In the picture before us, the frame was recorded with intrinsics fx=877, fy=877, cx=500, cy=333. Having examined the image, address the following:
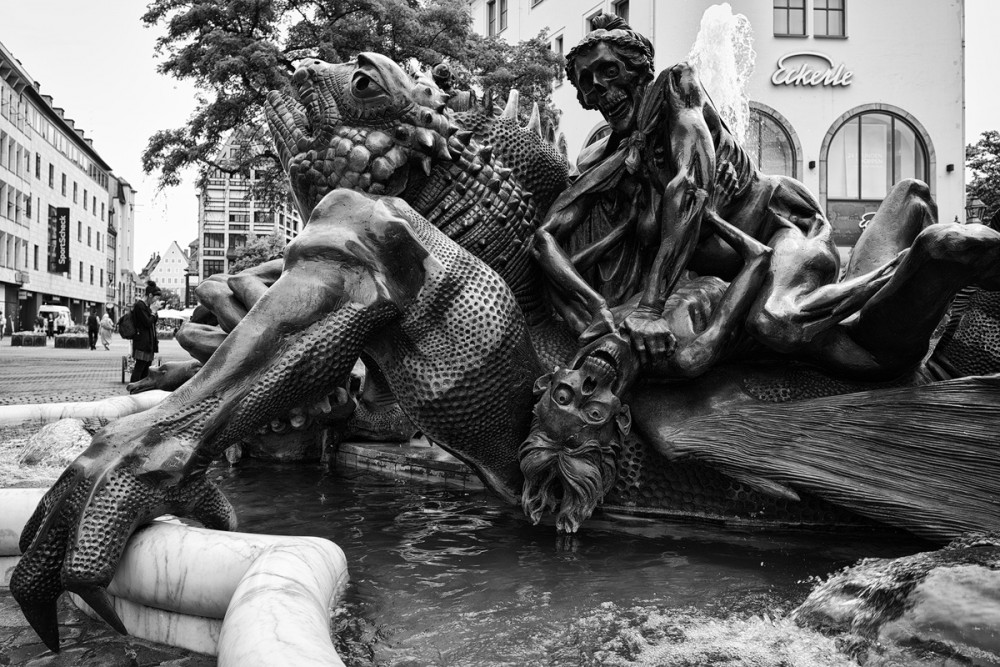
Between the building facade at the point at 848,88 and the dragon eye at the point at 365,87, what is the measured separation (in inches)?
993

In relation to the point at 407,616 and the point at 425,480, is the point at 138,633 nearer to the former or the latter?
the point at 407,616

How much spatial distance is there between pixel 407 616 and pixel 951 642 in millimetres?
1172

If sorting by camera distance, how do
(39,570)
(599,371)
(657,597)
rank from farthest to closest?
(599,371)
(657,597)
(39,570)

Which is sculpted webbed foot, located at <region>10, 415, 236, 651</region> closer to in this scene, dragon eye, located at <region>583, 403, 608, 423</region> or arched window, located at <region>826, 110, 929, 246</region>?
dragon eye, located at <region>583, 403, 608, 423</region>

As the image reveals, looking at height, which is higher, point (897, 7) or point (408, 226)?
point (897, 7)

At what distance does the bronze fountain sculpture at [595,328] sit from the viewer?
2.46 metres

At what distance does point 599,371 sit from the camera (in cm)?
276

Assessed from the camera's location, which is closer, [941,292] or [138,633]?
[138,633]

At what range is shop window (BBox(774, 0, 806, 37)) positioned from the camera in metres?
28.0

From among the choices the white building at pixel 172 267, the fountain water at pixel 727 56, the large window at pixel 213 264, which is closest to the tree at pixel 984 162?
the fountain water at pixel 727 56

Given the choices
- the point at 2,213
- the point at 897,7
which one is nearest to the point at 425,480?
the point at 897,7

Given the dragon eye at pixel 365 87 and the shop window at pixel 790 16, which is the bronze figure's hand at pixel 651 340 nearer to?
the dragon eye at pixel 365 87

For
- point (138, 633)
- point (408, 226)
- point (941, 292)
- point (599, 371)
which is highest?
point (408, 226)

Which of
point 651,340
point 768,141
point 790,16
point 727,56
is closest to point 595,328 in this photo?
point 651,340
